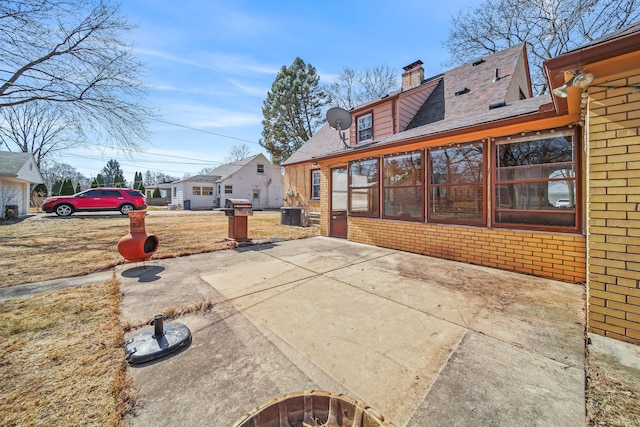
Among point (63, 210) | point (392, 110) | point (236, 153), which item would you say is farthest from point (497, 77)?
point (236, 153)

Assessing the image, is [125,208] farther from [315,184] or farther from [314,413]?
[314,413]

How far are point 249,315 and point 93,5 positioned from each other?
44.4 ft

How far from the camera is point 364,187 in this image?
707 cm

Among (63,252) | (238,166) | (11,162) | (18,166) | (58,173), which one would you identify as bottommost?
(63,252)

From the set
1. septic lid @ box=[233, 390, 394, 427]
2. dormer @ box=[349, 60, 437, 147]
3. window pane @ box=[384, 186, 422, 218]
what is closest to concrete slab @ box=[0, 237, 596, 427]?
septic lid @ box=[233, 390, 394, 427]

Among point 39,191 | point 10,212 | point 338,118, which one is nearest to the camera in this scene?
point 338,118

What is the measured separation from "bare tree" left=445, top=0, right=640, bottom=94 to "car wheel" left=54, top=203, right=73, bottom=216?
24908 millimetres

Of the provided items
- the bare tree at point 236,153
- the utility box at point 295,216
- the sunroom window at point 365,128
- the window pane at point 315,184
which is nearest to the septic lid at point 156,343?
the sunroom window at point 365,128

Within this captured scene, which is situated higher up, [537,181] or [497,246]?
[537,181]

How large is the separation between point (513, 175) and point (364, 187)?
3371 mm

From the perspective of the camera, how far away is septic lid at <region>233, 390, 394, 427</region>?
134 cm

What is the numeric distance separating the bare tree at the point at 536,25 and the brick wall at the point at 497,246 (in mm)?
11703

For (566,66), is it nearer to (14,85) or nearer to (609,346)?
(609,346)

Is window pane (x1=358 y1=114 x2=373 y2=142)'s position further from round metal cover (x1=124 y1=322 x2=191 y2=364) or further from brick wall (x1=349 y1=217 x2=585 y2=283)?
round metal cover (x1=124 y1=322 x2=191 y2=364)
